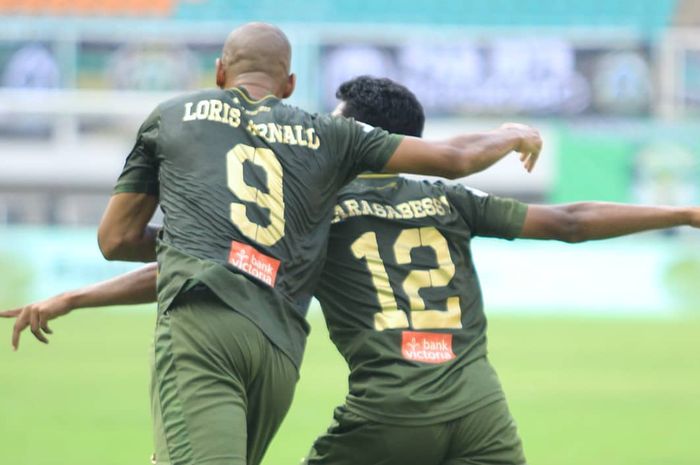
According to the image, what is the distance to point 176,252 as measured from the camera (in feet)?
12.4

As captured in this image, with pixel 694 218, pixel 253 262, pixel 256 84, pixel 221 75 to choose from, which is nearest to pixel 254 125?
pixel 256 84

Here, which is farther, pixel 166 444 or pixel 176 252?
pixel 176 252

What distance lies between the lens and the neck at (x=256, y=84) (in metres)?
4.00

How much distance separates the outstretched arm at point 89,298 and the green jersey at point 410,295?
59 centimetres

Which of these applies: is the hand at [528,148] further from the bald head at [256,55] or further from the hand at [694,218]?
the bald head at [256,55]

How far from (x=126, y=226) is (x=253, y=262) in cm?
54

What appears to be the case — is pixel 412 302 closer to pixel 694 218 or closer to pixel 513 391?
pixel 694 218

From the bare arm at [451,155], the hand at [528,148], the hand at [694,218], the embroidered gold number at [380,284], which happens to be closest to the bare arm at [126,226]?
the embroidered gold number at [380,284]

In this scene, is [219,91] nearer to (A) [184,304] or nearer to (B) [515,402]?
(A) [184,304]

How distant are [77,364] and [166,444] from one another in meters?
9.58

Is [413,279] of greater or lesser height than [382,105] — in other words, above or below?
below

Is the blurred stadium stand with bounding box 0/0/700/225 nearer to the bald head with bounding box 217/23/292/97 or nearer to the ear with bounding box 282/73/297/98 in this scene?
the ear with bounding box 282/73/297/98

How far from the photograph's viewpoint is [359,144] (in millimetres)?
3916

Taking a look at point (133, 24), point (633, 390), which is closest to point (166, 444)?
point (633, 390)
